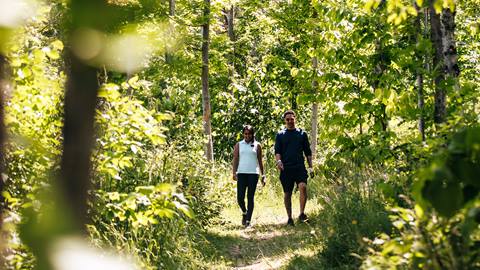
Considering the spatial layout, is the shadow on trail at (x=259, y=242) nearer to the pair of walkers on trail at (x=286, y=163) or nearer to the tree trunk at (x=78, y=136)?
the pair of walkers on trail at (x=286, y=163)

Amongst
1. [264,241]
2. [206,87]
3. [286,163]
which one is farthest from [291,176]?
[206,87]

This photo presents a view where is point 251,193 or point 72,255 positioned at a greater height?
point 72,255

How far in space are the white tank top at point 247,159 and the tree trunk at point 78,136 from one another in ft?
34.1

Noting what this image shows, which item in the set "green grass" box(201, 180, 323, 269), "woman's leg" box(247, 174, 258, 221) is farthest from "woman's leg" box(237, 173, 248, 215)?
"green grass" box(201, 180, 323, 269)

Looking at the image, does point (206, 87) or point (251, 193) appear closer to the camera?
point (251, 193)

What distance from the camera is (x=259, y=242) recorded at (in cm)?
955

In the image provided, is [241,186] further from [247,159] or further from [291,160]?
[291,160]

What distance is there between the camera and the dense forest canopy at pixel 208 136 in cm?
71

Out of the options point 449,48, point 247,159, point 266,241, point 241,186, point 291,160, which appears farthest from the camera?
point 241,186

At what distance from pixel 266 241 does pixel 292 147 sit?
1.97 m

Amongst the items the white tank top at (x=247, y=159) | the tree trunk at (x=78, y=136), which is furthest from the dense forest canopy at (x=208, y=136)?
the white tank top at (x=247, y=159)

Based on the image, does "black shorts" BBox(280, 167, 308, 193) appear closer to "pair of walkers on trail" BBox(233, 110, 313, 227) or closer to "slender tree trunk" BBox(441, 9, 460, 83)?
"pair of walkers on trail" BBox(233, 110, 313, 227)

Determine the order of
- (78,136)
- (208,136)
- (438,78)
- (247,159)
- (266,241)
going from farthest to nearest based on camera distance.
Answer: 1. (208,136)
2. (247,159)
3. (266,241)
4. (438,78)
5. (78,136)

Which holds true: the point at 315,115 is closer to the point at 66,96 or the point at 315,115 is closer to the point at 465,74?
the point at 465,74
